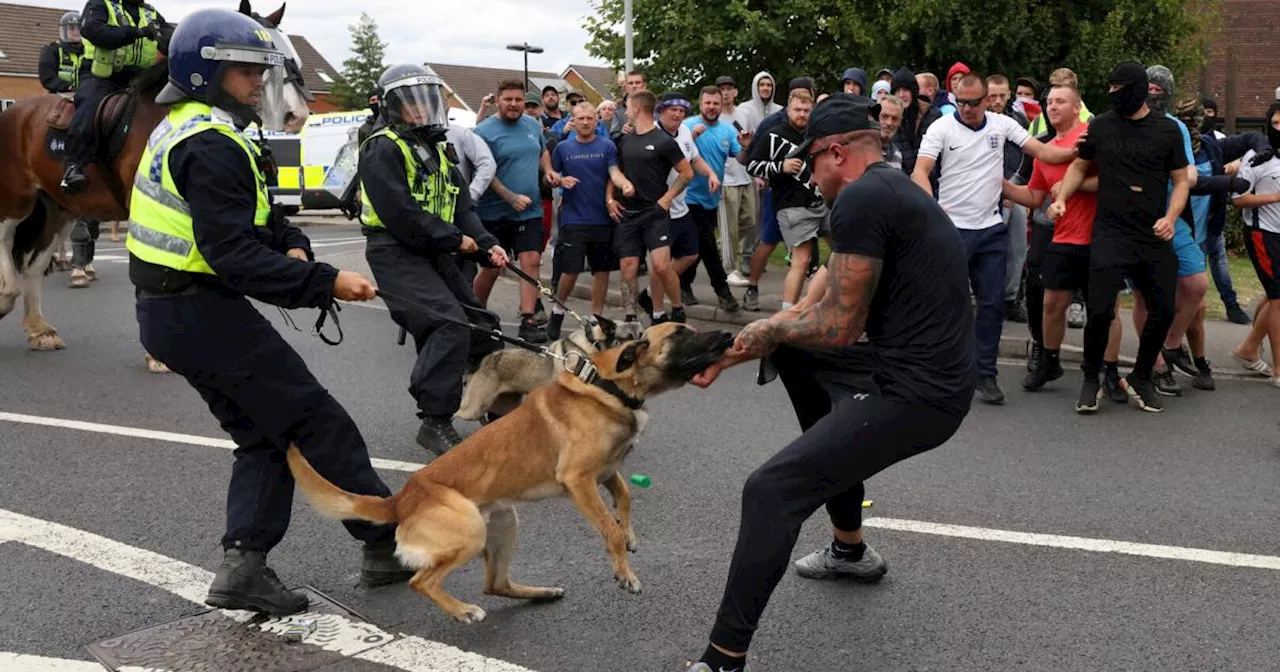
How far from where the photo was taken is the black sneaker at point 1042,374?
7.88 metres

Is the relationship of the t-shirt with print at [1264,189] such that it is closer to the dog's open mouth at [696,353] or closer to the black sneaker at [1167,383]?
the black sneaker at [1167,383]

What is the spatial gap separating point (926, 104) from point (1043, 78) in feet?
30.3

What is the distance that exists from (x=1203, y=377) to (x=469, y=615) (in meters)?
5.98

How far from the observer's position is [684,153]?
10273 mm

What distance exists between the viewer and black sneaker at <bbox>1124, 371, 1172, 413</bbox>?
7367 millimetres

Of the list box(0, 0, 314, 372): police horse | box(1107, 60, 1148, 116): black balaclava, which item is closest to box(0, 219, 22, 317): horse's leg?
box(0, 0, 314, 372): police horse

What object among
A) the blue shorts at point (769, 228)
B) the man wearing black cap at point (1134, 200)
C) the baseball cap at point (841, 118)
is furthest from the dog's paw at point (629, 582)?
the blue shorts at point (769, 228)

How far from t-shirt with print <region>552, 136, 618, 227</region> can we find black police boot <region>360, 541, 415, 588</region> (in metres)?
5.96

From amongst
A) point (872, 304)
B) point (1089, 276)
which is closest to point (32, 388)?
point (872, 304)

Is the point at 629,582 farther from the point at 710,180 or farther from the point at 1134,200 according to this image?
the point at 710,180

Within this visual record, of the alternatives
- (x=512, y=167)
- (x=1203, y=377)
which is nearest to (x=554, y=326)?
(x=512, y=167)

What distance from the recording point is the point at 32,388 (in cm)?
798

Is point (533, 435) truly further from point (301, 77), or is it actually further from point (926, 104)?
point (926, 104)

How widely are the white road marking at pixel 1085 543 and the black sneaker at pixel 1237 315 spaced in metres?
6.40
